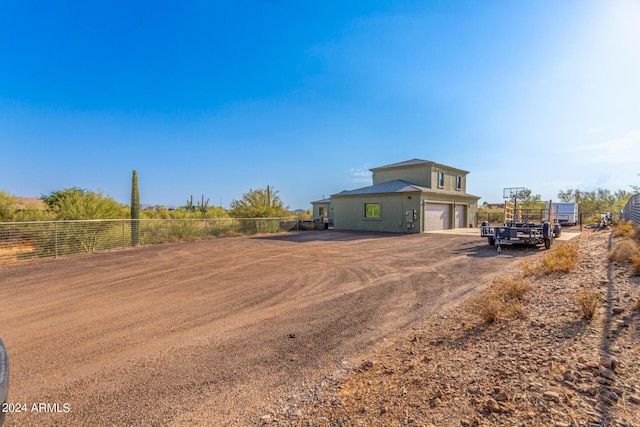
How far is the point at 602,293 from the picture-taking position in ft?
15.5

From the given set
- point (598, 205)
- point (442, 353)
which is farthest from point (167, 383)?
point (598, 205)

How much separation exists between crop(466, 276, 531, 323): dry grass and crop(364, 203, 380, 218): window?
16.8 m

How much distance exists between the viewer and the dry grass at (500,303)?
4.20 meters

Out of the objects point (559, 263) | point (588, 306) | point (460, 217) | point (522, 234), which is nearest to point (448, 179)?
point (460, 217)

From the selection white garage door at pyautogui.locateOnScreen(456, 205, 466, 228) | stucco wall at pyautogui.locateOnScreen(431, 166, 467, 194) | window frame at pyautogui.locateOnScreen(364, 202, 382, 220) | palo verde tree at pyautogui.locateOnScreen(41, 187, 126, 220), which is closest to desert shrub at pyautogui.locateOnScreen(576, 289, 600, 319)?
palo verde tree at pyautogui.locateOnScreen(41, 187, 126, 220)

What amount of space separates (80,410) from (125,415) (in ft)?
1.57

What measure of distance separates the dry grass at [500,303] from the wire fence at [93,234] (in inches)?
523

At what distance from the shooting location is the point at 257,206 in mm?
23562

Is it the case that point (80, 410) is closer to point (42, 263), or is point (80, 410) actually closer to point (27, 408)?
point (27, 408)

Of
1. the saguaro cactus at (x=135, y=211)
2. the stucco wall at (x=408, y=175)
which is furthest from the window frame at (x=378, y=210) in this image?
the saguaro cactus at (x=135, y=211)

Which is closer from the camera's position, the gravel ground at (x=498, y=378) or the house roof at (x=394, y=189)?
the gravel ground at (x=498, y=378)

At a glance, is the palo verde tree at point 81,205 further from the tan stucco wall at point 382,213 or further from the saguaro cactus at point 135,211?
the tan stucco wall at point 382,213

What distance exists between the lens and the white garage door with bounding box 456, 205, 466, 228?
989 inches

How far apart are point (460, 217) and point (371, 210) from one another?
27.1ft
